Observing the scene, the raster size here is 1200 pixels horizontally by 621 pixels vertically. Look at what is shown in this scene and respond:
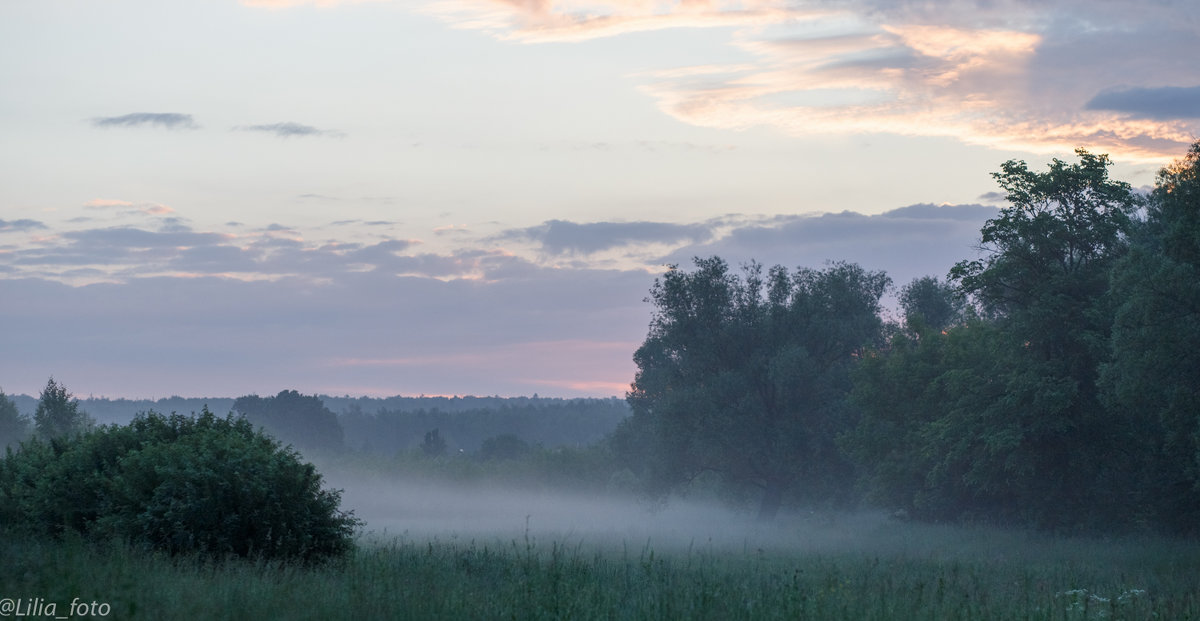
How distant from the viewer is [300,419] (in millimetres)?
179375

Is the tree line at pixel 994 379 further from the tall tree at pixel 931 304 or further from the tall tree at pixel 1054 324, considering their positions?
the tall tree at pixel 931 304

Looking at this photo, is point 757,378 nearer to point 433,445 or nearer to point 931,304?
point 931,304

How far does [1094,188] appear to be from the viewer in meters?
36.1

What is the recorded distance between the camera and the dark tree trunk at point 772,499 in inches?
2175

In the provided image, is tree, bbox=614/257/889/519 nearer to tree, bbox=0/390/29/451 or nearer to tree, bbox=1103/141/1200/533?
tree, bbox=1103/141/1200/533

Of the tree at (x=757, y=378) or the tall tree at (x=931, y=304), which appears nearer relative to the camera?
the tree at (x=757, y=378)

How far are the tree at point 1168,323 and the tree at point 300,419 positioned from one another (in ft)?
527

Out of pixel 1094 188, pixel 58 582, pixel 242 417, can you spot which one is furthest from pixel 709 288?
pixel 58 582

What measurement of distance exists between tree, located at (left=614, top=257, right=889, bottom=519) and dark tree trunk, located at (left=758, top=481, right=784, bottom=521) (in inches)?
2.3

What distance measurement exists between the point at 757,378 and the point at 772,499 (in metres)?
7.12

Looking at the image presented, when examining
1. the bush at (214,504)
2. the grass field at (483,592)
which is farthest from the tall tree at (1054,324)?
the bush at (214,504)

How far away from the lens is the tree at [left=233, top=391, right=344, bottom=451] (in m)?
178

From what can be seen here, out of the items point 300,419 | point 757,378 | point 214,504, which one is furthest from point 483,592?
Result: point 300,419

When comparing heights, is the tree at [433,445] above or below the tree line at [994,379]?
below
